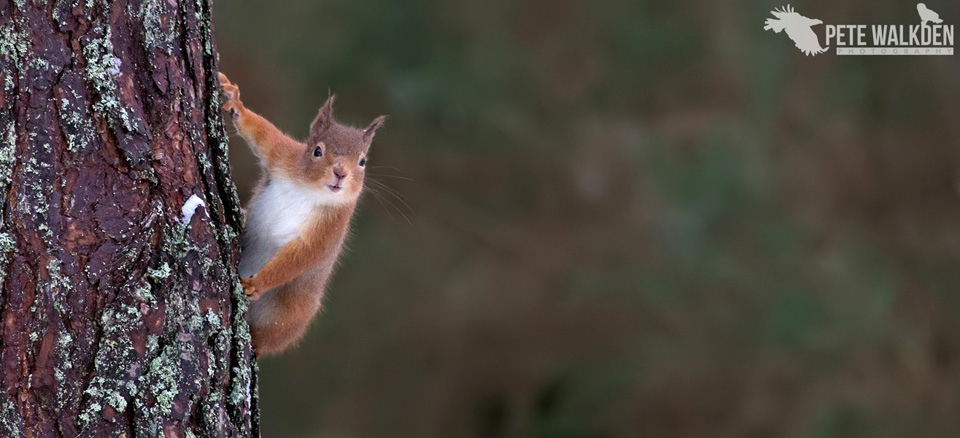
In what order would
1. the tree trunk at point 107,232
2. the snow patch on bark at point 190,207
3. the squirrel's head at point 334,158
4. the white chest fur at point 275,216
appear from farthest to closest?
the squirrel's head at point 334,158
the white chest fur at point 275,216
the snow patch on bark at point 190,207
the tree trunk at point 107,232

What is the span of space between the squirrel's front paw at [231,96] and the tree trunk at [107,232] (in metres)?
0.50

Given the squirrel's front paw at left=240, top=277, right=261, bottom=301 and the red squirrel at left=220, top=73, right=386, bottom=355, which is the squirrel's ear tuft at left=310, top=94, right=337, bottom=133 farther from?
the squirrel's front paw at left=240, top=277, right=261, bottom=301

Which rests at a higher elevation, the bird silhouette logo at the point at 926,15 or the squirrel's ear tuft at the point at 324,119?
the bird silhouette logo at the point at 926,15

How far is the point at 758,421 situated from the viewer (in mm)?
4715

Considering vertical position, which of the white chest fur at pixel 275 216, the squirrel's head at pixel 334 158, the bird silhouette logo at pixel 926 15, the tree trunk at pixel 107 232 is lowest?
the tree trunk at pixel 107 232

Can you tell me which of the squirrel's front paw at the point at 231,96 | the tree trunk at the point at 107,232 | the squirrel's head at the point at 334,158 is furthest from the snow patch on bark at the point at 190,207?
the squirrel's head at the point at 334,158

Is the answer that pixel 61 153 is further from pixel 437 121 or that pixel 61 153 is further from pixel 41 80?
pixel 437 121

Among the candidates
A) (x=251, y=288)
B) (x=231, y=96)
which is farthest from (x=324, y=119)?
(x=251, y=288)

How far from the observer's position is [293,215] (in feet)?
7.50

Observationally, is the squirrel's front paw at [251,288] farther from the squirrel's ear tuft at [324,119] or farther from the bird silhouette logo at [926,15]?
the bird silhouette logo at [926,15]

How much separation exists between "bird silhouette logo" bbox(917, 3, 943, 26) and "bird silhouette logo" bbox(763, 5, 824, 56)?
17 millimetres

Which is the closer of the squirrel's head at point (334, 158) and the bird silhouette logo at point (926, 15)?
the squirrel's head at point (334, 158)

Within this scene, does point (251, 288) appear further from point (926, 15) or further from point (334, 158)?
point (926, 15)

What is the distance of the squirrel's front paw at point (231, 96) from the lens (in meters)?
2.19
